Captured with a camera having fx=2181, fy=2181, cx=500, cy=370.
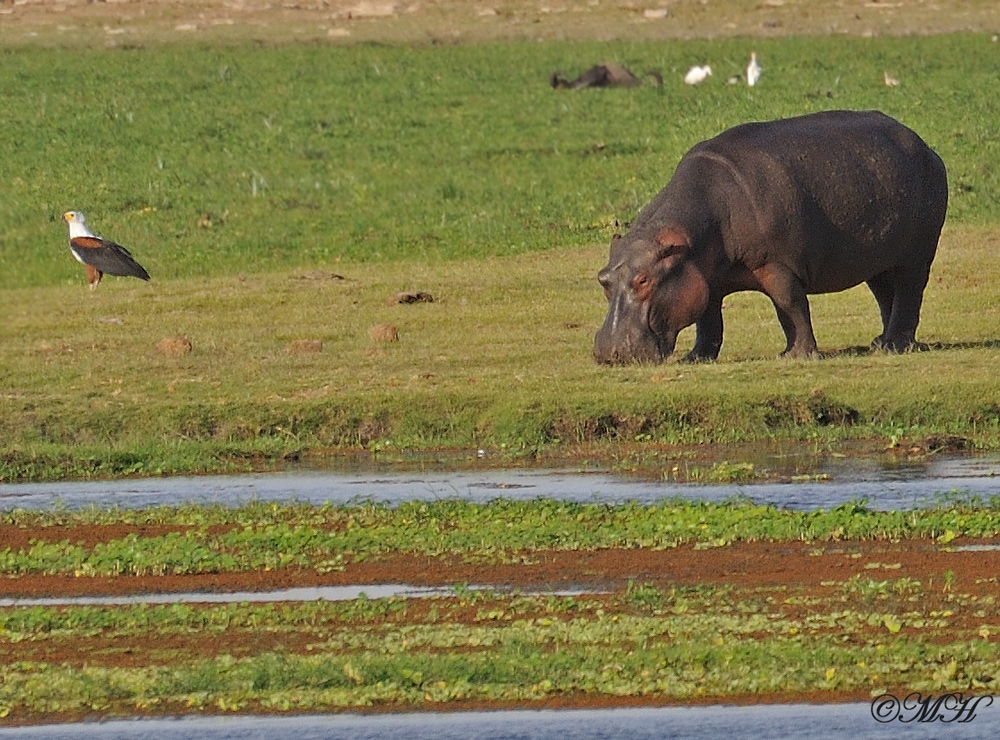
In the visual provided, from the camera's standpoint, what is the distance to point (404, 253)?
91.2ft

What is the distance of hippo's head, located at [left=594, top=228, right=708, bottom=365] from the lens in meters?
17.1

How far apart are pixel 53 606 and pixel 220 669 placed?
176 cm

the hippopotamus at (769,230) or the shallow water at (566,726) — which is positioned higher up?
the shallow water at (566,726)

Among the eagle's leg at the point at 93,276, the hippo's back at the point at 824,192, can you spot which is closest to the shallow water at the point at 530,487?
the hippo's back at the point at 824,192

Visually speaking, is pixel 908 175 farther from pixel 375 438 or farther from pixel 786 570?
pixel 786 570

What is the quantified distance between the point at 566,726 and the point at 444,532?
3.68 m

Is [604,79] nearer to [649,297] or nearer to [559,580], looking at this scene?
[649,297]

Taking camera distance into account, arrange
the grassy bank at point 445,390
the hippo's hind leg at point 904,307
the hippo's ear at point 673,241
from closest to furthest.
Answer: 1. the grassy bank at point 445,390
2. the hippo's ear at point 673,241
3. the hippo's hind leg at point 904,307

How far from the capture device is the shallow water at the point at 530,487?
12.6 m

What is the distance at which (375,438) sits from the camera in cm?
1575

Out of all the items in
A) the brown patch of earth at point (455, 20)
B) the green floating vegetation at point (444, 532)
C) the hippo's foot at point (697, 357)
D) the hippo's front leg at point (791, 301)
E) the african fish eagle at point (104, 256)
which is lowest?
the brown patch of earth at point (455, 20)

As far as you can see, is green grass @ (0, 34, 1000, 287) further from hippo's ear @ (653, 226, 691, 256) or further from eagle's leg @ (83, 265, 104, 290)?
hippo's ear @ (653, 226, 691, 256)

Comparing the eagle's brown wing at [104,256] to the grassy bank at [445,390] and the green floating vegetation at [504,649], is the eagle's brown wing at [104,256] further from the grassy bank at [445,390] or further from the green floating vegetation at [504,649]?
the green floating vegetation at [504,649]

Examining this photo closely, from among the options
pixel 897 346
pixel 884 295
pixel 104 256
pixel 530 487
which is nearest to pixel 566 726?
pixel 530 487
